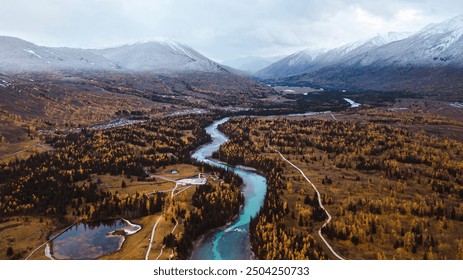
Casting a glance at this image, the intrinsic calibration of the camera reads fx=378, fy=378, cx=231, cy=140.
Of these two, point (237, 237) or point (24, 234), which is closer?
point (24, 234)

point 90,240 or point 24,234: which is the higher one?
point 24,234

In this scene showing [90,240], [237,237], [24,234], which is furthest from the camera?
[237,237]

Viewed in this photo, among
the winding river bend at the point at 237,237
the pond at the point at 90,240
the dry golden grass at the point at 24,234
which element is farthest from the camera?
the winding river bend at the point at 237,237

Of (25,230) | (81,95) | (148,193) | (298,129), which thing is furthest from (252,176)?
(81,95)

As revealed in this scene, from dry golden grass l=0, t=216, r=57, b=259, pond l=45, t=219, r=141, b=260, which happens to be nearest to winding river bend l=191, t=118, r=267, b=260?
pond l=45, t=219, r=141, b=260

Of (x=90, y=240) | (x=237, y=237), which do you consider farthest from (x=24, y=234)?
(x=237, y=237)

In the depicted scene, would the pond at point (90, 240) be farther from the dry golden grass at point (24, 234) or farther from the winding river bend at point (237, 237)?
the winding river bend at point (237, 237)

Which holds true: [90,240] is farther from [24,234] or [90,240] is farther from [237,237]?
[237,237]

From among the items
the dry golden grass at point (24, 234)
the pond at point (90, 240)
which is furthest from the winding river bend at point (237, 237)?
the dry golden grass at point (24, 234)

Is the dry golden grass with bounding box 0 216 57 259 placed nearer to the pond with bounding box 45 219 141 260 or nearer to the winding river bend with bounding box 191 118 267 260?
the pond with bounding box 45 219 141 260

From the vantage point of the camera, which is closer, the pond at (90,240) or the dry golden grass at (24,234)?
the dry golden grass at (24,234)

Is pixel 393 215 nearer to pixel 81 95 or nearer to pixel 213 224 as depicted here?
pixel 213 224
